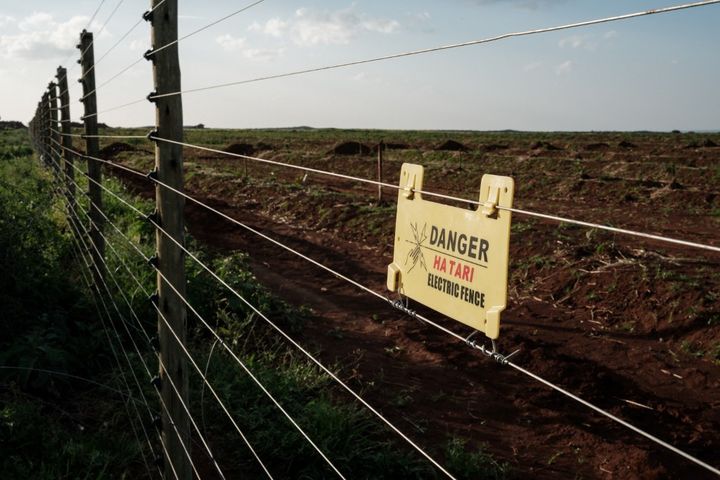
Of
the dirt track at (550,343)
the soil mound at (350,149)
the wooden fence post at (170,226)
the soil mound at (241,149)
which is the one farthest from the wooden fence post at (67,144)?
the soil mound at (241,149)

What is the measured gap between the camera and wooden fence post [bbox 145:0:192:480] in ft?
10.5

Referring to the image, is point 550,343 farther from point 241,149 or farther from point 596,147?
point 241,149

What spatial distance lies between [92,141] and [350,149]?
86.6ft

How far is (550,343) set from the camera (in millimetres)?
6871

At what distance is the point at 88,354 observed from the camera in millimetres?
5227

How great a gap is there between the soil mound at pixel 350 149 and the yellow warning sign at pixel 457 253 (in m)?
29.7

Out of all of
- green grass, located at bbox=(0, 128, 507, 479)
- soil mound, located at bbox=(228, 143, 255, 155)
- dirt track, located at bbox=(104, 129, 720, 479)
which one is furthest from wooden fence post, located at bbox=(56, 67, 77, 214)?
soil mound, located at bbox=(228, 143, 255, 155)

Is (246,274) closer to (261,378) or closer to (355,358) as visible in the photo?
(355,358)

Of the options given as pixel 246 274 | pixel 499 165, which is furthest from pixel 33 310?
pixel 499 165

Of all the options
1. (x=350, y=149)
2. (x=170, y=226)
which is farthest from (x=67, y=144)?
(x=350, y=149)

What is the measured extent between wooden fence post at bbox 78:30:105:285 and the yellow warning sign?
15.5 feet

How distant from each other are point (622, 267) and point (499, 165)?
16.3 metres

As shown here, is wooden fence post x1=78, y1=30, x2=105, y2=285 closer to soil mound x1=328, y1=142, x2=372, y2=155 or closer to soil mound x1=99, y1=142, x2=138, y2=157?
soil mound x1=328, y1=142, x2=372, y2=155

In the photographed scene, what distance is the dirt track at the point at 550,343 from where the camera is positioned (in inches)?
198
